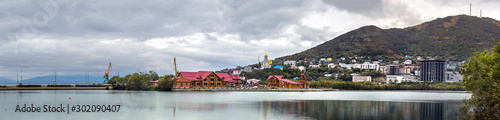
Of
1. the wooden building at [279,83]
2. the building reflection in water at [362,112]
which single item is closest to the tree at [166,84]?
the wooden building at [279,83]

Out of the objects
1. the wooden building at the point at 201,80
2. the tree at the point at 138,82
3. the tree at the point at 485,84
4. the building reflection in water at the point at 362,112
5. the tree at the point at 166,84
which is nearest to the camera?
the tree at the point at 485,84

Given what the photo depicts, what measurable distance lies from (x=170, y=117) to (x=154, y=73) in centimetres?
8098

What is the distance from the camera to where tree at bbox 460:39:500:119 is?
24.1 m

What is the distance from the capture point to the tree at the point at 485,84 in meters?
24.1

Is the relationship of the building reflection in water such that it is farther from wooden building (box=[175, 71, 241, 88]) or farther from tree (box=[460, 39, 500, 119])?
wooden building (box=[175, 71, 241, 88])

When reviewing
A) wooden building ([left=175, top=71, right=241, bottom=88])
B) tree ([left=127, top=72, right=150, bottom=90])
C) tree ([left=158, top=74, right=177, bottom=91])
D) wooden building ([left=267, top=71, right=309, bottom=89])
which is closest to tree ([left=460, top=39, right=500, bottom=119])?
tree ([left=158, top=74, right=177, bottom=91])

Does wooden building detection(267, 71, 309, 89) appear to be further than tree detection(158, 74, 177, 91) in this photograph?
Yes

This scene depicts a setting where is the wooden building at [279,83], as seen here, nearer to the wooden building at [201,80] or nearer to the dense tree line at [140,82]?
the wooden building at [201,80]

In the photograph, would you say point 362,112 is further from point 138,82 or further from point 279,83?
point 279,83

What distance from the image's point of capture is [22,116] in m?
31.7

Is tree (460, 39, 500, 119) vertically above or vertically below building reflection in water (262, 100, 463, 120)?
above

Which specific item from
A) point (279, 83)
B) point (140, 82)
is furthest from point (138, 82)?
point (279, 83)

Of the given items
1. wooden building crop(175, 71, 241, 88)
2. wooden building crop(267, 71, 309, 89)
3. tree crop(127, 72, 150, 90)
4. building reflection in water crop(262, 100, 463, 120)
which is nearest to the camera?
building reflection in water crop(262, 100, 463, 120)

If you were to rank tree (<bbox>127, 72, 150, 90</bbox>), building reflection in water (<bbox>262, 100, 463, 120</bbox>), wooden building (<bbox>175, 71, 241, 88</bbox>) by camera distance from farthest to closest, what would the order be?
wooden building (<bbox>175, 71, 241, 88</bbox>) → tree (<bbox>127, 72, 150, 90</bbox>) → building reflection in water (<bbox>262, 100, 463, 120</bbox>)
